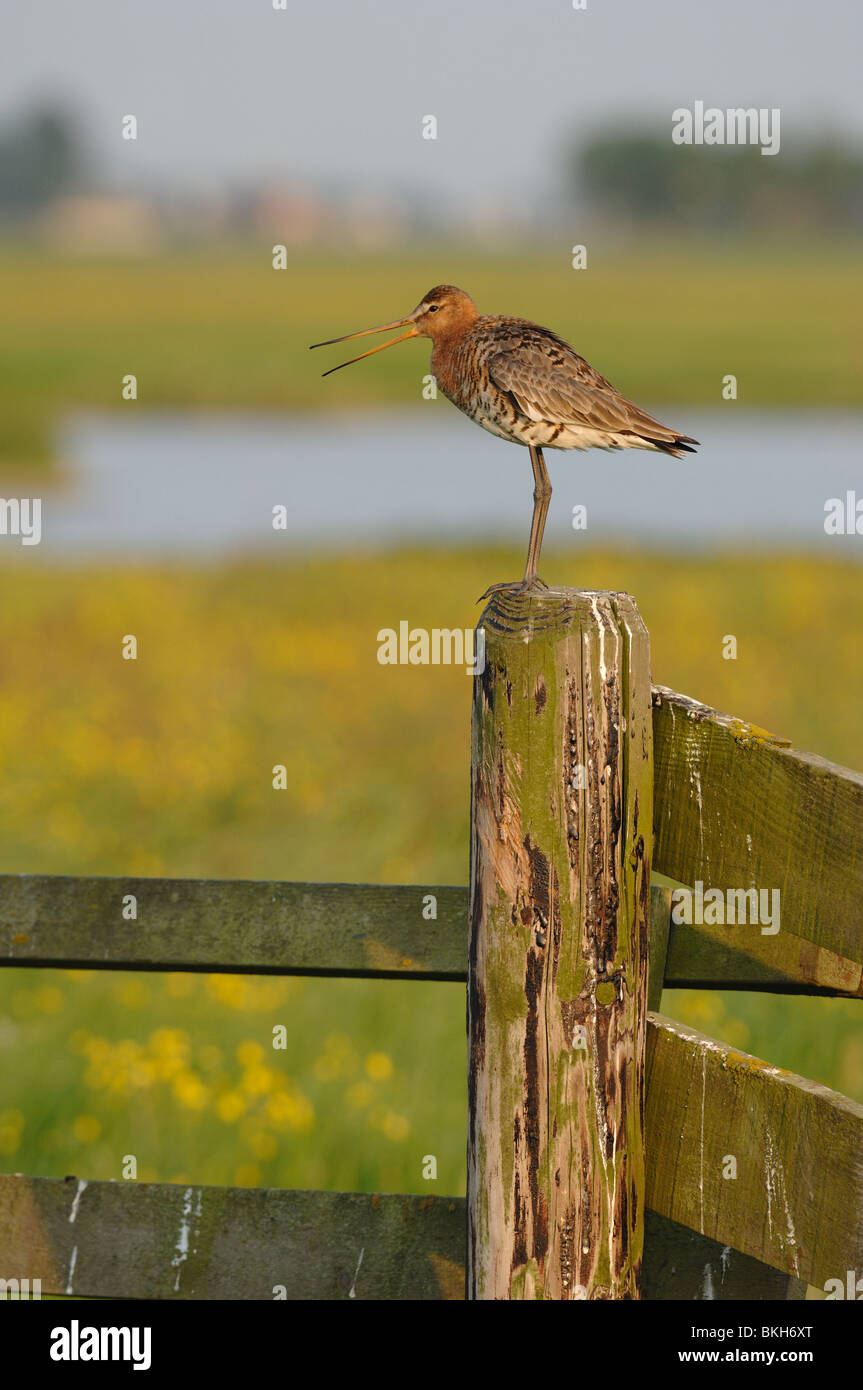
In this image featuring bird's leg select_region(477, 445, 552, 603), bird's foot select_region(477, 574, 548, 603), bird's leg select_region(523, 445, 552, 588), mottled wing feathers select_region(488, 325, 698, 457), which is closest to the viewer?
bird's foot select_region(477, 574, 548, 603)

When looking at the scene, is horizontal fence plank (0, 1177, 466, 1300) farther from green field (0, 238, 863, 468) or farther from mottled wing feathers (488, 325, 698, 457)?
green field (0, 238, 863, 468)

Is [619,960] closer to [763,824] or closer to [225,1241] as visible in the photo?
[763,824]

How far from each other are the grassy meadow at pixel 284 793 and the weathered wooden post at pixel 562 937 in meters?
2.65

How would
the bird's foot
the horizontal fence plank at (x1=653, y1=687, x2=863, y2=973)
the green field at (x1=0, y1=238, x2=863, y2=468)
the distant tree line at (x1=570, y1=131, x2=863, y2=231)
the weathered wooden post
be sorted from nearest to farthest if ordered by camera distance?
the horizontal fence plank at (x1=653, y1=687, x2=863, y2=973) < the weathered wooden post < the bird's foot < the green field at (x1=0, y1=238, x2=863, y2=468) < the distant tree line at (x1=570, y1=131, x2=863, y2=231)

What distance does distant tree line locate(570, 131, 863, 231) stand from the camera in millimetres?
144250

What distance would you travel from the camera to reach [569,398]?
391 centimetres

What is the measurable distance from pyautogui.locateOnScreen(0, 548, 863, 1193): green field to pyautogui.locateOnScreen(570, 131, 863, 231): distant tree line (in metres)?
130

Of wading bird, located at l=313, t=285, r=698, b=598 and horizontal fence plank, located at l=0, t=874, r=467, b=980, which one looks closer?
horizontal fence plank, located at l=0, t=874, r=467, b=980

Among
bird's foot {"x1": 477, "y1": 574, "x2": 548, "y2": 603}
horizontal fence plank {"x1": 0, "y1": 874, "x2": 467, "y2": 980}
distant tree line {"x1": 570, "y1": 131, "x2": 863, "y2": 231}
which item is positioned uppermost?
distant tree line {"x1": 570, "y1": 131, "x2": 863, "y2": 231}

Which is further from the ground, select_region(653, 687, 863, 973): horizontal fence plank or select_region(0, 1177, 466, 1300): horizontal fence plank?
select_region(653, 687, 863, 973): horizontal fence plank

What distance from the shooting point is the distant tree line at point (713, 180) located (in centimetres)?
14425

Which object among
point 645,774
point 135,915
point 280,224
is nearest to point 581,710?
point 645,774

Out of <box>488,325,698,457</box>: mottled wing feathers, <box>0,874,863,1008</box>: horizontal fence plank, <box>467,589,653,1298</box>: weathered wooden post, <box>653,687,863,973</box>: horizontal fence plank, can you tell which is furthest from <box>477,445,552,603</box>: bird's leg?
<box>0,874,863,1008</box>: horizontal fence plank

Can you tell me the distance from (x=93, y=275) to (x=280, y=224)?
165ft
